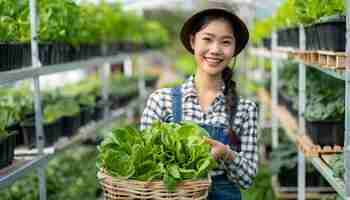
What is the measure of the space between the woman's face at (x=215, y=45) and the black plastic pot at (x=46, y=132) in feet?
7.00

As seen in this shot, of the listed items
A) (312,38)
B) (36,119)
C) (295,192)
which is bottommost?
(295,192)

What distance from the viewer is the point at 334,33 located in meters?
2.68

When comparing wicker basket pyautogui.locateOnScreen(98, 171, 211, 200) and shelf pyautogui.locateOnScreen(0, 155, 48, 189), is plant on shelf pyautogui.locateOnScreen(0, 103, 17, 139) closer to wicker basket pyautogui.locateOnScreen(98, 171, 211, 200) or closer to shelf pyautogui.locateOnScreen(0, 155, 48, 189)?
shelf pyautogui.locateOnScreen(0, 155, 48, 189)

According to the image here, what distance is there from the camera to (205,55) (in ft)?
7.36

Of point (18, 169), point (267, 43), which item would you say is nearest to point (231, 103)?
point (18, 169)

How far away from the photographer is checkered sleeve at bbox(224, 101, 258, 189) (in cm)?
Result: 220

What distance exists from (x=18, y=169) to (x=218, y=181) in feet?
4.47

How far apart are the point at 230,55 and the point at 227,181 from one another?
535mm

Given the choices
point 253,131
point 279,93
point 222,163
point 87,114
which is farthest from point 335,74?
point 279,93

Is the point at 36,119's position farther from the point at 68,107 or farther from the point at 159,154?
the point at 159,154

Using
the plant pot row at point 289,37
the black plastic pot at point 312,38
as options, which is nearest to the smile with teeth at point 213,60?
the black plastic pot at point 312,38

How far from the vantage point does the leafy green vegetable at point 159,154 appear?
1.78m

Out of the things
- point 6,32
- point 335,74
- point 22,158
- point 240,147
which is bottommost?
point 22,158

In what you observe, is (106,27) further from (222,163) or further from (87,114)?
(222,163)
